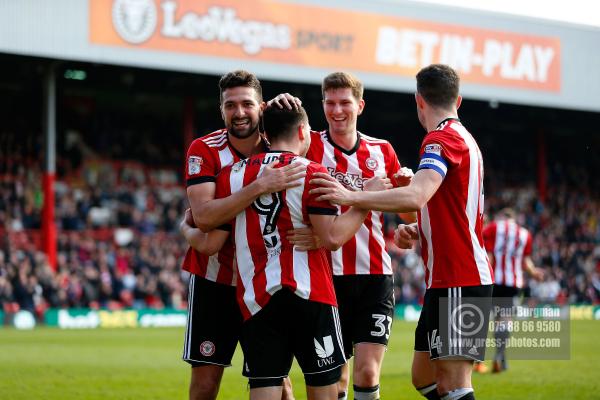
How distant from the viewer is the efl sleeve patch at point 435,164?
6082 mm

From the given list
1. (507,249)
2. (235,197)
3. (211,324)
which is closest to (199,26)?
(507,249)

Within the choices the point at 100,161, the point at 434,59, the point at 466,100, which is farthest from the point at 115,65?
the point at 466,100

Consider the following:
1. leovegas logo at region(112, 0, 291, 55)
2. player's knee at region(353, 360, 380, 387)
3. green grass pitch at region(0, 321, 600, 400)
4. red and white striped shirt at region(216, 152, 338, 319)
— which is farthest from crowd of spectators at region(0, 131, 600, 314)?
red and white striped shirt at region(216, 152, 338, 319)

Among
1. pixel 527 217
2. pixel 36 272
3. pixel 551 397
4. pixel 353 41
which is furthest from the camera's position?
pixel 527 217

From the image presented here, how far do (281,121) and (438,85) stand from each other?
1.16 metres

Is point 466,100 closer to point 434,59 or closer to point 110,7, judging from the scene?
point 434,59

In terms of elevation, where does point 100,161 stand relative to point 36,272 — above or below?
above

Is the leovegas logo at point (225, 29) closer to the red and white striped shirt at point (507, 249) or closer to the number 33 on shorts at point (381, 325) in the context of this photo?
the red and white striped shirt at point (507, 249)

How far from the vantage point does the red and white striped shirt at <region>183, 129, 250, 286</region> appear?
21.6ft

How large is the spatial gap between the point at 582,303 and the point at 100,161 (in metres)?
18.6

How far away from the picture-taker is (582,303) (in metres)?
36.3

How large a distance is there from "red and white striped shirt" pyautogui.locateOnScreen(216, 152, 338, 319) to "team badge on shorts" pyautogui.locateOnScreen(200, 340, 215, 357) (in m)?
1.16

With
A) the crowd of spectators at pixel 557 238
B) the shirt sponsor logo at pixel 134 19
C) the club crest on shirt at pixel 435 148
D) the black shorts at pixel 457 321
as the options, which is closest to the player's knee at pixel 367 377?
the black shorts at pixel 457 321

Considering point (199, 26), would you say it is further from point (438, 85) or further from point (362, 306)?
point (438, 85)
